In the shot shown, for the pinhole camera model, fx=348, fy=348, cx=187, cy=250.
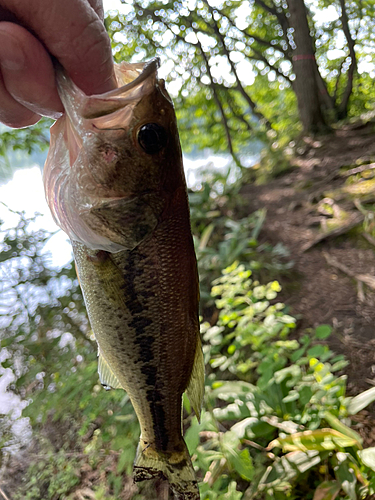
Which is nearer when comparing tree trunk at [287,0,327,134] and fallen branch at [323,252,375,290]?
fallen branch at [323,252,375,290]

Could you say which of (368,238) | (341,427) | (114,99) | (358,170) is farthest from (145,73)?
(358,170)

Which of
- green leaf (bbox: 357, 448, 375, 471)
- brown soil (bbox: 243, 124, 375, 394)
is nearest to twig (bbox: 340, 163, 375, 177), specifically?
brown soil (bbox: 243, 124, 375, 394)

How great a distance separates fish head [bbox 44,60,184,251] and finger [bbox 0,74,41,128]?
15 centimetres

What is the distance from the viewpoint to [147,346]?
110 cm

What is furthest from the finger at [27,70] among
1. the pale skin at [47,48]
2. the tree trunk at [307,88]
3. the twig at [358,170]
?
the tree trunk at [307,88]

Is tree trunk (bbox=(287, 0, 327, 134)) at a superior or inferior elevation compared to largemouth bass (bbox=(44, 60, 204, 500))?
superior

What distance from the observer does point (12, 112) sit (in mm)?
1019

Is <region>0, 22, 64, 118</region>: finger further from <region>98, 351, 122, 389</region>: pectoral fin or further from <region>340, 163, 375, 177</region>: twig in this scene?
<region>340, 163, 375, 177</region>: twig

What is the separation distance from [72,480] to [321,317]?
7.69 ft

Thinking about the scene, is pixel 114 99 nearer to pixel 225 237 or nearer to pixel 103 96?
pixel 103 96

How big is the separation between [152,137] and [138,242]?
29 centimetres

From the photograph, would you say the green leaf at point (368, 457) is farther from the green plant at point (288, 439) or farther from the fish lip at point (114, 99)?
the fish lip at point (114, 99)

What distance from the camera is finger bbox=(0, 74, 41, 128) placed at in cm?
95

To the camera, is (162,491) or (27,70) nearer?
(27,70)
